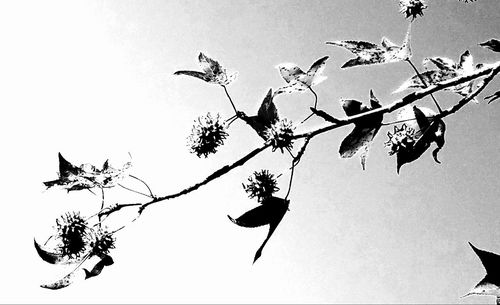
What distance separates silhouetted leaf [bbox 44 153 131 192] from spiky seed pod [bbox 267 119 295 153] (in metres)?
0.41

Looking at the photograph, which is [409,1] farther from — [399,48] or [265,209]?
[265,209]

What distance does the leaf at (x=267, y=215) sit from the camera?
99 cm

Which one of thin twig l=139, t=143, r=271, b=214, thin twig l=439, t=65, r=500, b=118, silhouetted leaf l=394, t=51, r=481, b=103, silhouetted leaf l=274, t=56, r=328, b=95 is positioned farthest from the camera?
silhouetted leaf l=394, t=51, r=481, b=103

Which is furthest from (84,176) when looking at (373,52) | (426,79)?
(426,79)

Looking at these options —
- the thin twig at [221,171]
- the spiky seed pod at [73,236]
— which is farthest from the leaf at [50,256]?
the thin twig at [221,171]

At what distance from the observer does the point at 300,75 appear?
1.09m

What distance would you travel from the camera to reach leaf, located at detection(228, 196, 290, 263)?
99 centimetres

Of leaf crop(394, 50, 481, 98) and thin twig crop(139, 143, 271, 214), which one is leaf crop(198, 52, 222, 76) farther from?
leaf crop(394, 50, 481, 98)

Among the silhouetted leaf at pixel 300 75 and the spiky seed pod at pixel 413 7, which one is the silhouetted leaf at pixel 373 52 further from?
the spiky seed pod at pixel 413 7

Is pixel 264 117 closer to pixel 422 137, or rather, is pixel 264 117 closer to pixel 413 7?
pixel 422 137

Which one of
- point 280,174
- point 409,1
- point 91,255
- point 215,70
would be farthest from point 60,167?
point 409,1

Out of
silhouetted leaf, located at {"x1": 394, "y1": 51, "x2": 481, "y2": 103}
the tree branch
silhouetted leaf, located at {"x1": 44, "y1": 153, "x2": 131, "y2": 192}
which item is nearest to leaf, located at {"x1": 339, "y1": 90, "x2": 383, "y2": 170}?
the tree branch

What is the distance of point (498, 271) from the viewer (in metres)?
0.96

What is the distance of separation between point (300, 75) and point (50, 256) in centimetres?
75
